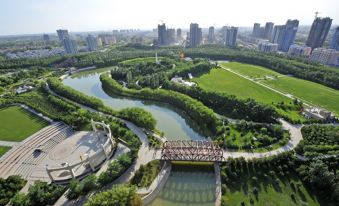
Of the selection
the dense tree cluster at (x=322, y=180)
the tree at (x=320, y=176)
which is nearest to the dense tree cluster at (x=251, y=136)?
the dense tree cluster at (x=322, y=180)

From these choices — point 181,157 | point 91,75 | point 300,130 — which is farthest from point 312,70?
point 91,75

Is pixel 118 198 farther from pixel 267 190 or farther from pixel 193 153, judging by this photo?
pixel 267 190

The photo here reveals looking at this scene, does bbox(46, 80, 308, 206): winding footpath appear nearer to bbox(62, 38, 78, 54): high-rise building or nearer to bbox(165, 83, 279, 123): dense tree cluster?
bbox(165, 83, 279, 123): dense tree cluster

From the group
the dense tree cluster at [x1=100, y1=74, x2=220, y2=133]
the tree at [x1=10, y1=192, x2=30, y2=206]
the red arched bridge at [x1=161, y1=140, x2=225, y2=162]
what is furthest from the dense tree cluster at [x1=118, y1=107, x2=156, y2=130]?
the tree at [x1=10, y1=192, x2=30, y2=206]

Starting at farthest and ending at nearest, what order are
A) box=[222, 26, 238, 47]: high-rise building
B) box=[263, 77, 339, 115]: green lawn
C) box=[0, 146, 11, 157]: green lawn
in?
box=[222, 26, 238, 47]: high-rise building < box=[263, 77, 339, 115]: green lawn < box=[0, 146, 11, 157]: green lawn

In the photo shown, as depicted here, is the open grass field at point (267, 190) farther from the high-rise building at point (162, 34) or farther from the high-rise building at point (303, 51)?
the high-rise building at point (162, 34)

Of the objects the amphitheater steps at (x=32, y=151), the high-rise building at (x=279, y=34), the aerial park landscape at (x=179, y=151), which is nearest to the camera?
the aerial park landscape at (x=179, y=151)
